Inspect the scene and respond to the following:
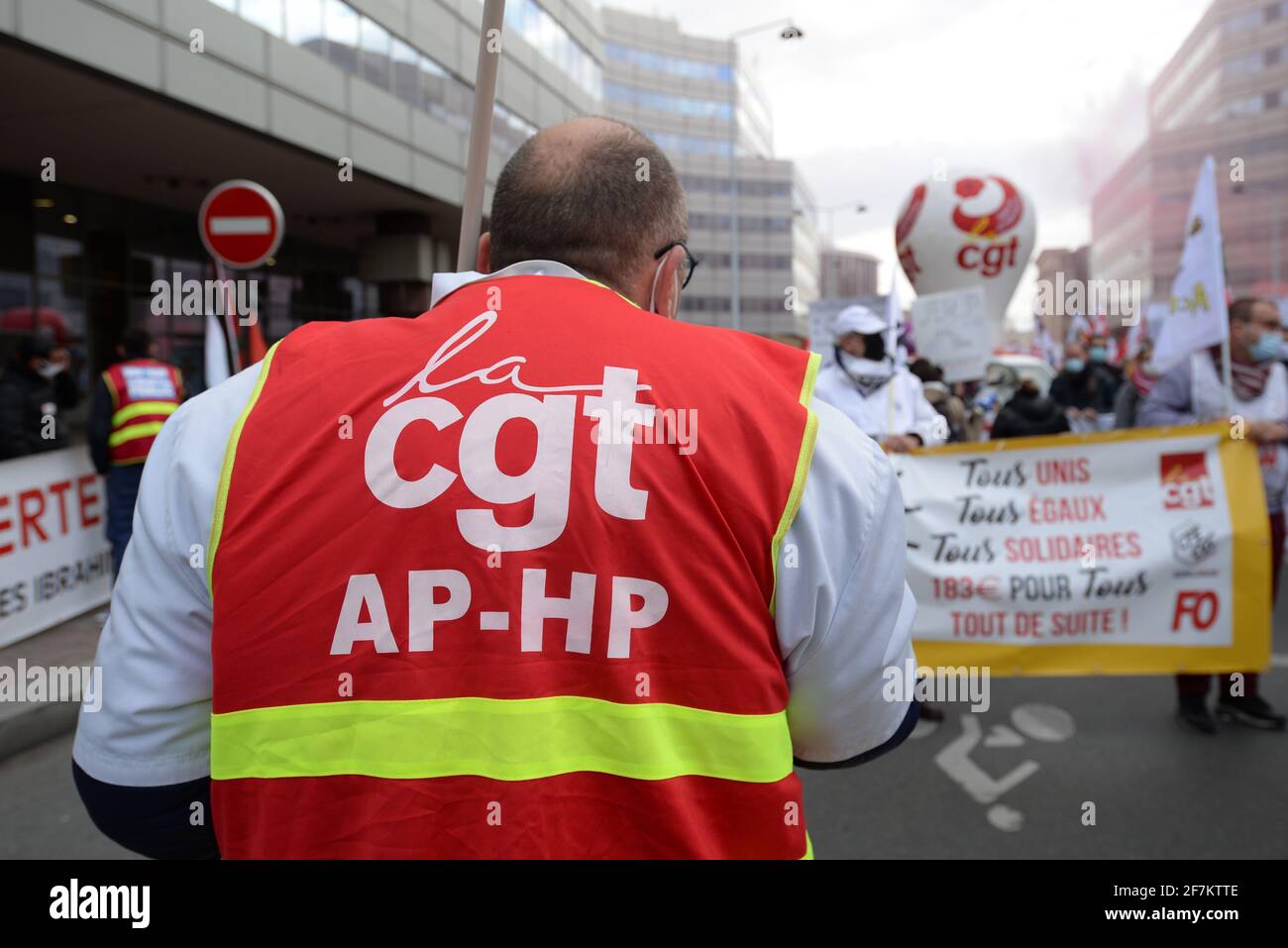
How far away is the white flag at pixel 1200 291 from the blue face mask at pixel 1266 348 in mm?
182

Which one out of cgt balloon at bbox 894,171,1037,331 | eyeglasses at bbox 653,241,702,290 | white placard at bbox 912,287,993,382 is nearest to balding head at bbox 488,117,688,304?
eyeglasses at bbox 653,241,702,290

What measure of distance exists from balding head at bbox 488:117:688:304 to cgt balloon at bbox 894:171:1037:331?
30.2ft

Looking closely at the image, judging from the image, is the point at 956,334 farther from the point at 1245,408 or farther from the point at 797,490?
the point at 797,490

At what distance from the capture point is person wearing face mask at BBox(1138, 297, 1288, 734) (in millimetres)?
4531

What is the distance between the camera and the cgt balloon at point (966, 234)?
9883mm

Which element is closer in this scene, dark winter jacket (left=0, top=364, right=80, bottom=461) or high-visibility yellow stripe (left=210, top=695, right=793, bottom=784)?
high-visibility yellow stripe (left=210, top=695, right=793, bottom=784)

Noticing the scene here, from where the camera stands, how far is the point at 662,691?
3.56 ft

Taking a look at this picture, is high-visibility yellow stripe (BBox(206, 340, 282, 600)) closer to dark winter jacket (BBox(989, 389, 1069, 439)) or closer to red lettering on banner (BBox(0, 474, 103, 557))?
red lettering on banner (BBox(0, 474, 103, 557))

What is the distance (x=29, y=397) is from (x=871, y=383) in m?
6.12

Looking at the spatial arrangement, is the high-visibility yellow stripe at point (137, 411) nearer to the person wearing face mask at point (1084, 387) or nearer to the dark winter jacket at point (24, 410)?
the dark winter jacket at point (24, 410)

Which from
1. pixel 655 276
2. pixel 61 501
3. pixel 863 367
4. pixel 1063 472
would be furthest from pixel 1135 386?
pixel 655 276
